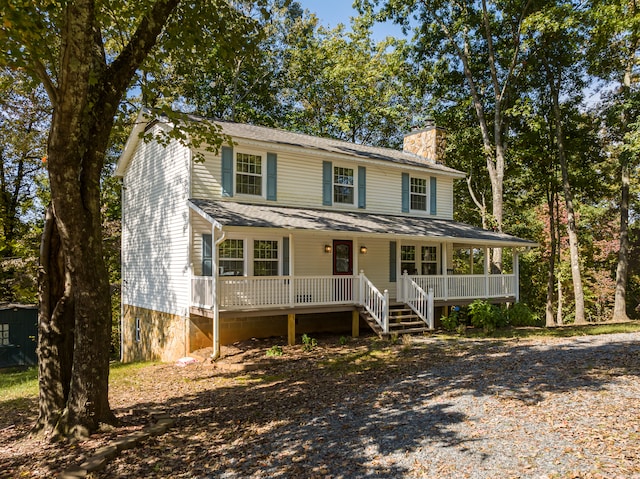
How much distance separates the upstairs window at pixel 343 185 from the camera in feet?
51.5

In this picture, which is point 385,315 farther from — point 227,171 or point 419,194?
point 419,194

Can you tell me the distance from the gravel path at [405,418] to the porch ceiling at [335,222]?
12.5 ft

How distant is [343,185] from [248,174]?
142 inches

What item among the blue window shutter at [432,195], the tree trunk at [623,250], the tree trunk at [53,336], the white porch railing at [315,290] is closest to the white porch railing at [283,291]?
the white porch railing at [315,290]


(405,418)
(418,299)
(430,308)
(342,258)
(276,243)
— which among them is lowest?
(405,418)

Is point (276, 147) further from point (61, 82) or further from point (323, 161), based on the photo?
point (61, 82)

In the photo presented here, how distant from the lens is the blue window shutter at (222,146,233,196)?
44.0 ft

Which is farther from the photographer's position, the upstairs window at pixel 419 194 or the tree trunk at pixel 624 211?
the tree trunk at pixel 624 211

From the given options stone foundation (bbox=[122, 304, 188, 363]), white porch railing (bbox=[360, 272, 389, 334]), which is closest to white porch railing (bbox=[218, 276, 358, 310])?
white porch railing (bbox=[360, 272, 389, 334])

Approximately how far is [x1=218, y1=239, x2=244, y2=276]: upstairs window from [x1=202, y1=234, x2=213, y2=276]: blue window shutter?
334mm

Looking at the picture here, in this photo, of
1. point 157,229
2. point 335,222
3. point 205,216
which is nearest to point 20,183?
point 157,229

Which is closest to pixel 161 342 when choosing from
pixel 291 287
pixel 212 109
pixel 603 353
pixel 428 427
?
pixel 291 287

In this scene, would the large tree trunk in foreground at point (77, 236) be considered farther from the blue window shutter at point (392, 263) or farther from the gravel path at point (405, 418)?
the blue window shutter at point (392, 263)

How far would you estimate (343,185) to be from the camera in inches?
623
